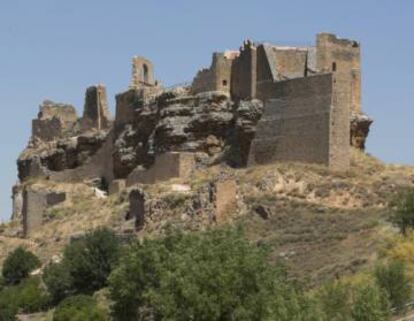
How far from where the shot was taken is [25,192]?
2219 inches

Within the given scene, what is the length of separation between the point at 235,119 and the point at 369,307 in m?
25.6

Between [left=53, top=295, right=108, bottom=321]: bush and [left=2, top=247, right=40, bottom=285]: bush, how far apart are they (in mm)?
6854

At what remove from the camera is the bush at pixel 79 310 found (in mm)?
36625

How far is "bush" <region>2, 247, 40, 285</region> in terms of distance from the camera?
46219 mm

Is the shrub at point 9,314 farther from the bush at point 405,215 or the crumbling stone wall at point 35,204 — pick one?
the bush at point 405,215

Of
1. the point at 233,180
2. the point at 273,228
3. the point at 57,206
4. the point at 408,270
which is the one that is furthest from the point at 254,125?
the point at 408,270

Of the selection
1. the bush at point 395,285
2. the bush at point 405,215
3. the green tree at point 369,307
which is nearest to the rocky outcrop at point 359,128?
the bush at point 405,215

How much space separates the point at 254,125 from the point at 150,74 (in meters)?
14.2

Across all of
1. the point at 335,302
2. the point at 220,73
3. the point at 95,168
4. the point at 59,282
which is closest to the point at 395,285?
the point at 335,302

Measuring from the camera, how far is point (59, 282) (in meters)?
42.0

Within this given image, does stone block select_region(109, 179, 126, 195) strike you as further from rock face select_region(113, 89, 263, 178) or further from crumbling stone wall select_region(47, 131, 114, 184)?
crumbling stone wall select_region(47, 131, 114, 184)

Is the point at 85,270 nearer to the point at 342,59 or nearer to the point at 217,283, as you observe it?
the point at 217,283

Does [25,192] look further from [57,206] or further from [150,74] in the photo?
[150,74]

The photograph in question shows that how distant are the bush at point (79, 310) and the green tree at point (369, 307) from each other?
12940 millimetres
